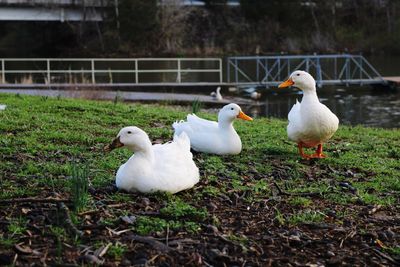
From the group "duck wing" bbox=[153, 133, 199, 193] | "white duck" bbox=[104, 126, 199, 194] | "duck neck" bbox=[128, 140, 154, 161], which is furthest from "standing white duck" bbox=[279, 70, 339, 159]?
"duck neck" bbox=[128, 140, 154, 161]

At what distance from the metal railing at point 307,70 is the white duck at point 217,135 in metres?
19.1

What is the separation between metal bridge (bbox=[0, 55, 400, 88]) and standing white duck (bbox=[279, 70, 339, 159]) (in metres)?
15.7

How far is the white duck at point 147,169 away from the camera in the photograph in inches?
207

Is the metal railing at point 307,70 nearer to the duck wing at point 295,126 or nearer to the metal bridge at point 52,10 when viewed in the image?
the metal bridge at point 52,10

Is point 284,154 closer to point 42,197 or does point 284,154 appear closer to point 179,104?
point 42,197

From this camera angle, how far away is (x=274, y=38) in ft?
190

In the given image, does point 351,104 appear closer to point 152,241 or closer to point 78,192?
point 78,192

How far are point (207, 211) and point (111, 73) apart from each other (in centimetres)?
2837

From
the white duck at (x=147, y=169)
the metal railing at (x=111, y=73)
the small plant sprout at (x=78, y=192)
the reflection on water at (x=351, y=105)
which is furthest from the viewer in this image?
the metal railing at (x=111, y=73)

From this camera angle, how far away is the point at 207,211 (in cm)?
500

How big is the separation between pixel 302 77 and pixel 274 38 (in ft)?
167

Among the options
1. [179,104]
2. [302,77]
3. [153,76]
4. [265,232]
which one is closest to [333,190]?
[265,232]

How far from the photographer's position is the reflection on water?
2031 cm

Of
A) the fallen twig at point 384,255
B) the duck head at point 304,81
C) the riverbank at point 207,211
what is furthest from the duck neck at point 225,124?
the fallen twig at point 384,255
